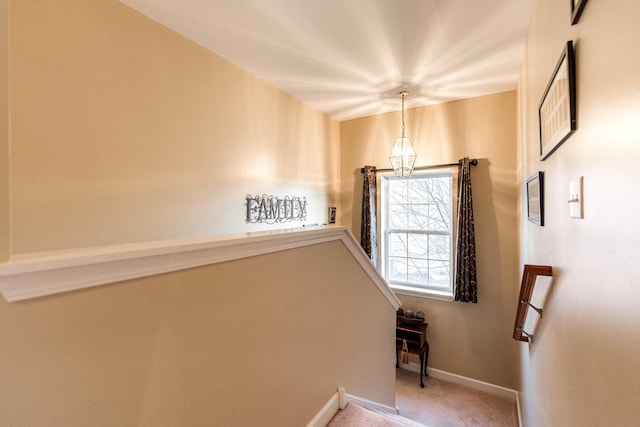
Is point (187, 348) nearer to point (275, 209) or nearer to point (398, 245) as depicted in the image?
point (275, 209)

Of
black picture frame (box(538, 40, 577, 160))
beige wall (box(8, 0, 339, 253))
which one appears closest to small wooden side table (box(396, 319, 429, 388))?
beige wall (box(8, 0, 339, 253))

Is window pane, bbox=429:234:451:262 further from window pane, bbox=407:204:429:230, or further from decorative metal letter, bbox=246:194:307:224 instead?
decorative metal letter, bbox=246:194:307:224

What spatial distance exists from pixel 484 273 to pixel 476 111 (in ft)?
6.22

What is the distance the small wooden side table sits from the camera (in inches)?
133

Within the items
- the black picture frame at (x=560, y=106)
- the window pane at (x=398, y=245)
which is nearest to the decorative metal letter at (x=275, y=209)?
the window pane at (x=398, y=245)

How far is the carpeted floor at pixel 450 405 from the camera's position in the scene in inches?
114

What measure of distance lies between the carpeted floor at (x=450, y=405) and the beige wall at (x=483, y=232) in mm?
206

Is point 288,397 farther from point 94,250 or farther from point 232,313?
point 94,250

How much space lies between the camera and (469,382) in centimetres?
338

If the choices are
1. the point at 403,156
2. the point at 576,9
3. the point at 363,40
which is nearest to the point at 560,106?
the point at 576,9

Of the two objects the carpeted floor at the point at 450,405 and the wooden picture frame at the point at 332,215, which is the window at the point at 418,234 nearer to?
the wooden picture frame at the point at 332,215

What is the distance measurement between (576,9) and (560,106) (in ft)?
1.16

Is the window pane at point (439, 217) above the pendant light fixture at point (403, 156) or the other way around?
the other way around

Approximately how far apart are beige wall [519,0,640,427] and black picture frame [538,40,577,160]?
0.10 ft
